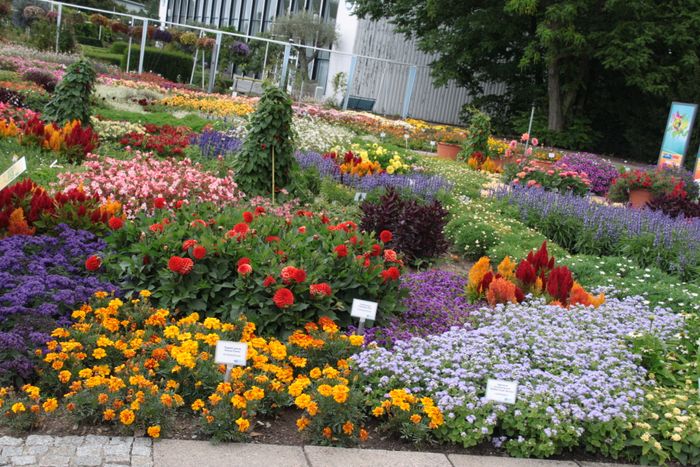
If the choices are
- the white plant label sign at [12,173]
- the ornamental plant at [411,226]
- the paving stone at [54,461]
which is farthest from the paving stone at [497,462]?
the ornamental plant at [411,226]

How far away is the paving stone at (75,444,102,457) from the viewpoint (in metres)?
3.10

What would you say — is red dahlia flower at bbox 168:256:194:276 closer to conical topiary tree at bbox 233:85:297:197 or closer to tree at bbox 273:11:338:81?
conical topiary tree at bbox 233:85:297:197

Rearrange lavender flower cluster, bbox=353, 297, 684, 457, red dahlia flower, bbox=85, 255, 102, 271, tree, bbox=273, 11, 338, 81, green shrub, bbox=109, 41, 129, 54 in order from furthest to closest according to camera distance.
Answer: green shrub, bbox=109, 41, 129, 54 < tree, bbox=273, 11, 338, 81 < red dahlia flower, bbox=85, 255, 102, 271 < lavender flower cluster, bbox=353, 297, 684, 457

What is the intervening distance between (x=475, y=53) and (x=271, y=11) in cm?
1557

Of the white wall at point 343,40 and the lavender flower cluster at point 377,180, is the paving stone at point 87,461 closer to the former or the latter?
the lavender flower cluster at point 377,180

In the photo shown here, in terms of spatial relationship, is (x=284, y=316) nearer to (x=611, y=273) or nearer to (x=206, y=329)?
(x=206, y=329)

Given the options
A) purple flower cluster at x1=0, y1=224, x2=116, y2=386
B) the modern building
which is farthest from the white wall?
purple flower cluster at x1=0, y1=224, x2=116, y2=386

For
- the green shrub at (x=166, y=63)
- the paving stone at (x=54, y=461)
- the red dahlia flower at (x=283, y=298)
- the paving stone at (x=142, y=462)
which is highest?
the green shrub at (x=166, y=63)

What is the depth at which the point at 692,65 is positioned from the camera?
21281 millimetres

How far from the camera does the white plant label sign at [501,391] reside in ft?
11.9

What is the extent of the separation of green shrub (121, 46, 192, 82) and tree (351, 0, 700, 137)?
7.67 meters

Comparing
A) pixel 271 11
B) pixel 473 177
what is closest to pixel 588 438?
pixel 473 177

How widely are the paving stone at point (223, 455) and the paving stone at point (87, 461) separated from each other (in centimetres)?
23

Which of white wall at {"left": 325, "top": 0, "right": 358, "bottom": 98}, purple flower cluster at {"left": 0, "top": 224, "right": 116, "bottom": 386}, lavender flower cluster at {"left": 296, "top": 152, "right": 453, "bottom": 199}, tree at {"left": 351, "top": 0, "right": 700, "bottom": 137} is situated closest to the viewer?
purple flower cluster at {"left": 0, "top": 224, "right": 116, "bottom": 386}
